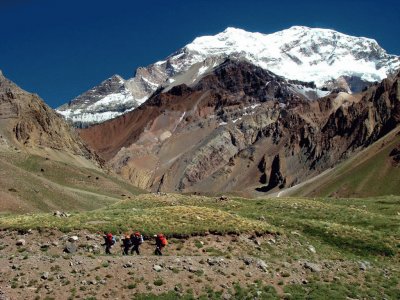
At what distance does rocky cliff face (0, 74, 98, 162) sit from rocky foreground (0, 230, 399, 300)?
12457 centimetres

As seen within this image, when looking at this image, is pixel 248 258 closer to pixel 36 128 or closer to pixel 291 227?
pixel 291 227

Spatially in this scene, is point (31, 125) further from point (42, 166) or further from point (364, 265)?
point (364, 265)

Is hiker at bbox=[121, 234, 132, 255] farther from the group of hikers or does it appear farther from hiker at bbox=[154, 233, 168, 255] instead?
hiker at bbox=[154, 233, 168, 255]

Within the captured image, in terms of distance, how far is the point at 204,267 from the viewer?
3197 centimetres

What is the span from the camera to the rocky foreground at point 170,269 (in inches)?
1138

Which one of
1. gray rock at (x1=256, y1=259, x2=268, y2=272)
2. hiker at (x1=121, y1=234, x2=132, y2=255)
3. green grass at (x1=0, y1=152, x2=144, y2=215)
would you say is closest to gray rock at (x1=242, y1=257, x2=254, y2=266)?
gray rock at (x1=256, y1=259, x2=268, y2=272)

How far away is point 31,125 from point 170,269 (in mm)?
149302

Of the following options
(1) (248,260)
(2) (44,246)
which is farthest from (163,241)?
(2) (44,246)

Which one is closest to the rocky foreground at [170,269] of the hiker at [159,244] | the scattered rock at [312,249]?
the scattered rock at [312,249]

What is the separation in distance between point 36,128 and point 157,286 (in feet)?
500

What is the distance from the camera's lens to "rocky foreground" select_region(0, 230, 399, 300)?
2891cm

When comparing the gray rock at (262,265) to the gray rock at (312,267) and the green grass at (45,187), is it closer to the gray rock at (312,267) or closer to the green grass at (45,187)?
the gray rock at (312,267)

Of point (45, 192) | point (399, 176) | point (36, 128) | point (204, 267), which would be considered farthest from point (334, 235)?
point (36, 128)

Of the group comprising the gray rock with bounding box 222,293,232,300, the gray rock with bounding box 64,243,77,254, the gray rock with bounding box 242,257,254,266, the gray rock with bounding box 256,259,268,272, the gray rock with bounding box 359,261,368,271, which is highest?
the gray rock with bounding box 64,243,77,254
